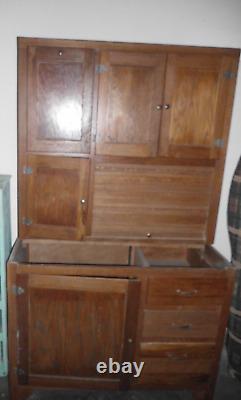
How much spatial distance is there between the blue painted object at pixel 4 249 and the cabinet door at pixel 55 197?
0.12 meters

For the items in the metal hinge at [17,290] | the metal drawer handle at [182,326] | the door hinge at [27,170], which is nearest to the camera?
the metal hinge at [17,290]

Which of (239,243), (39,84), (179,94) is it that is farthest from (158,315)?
(39,84)

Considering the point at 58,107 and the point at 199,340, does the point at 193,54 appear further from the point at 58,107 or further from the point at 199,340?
the point at 199,340

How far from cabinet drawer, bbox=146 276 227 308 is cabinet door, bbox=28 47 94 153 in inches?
34.4

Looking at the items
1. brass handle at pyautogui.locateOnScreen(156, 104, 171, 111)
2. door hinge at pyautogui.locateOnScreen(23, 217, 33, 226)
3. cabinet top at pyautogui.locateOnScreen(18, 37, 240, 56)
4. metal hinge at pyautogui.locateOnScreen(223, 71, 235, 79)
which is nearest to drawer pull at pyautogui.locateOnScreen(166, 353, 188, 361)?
door hinge at pyautogui.locateOnScreen(23, 217, 33, 226)

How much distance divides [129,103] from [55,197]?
0.71 meters

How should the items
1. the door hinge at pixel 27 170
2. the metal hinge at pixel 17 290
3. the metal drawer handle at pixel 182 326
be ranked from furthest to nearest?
the door hinge at pixel 27 170 → the metal drawer handle at pixel 182 326 → the metal hinge at pixel 17 290

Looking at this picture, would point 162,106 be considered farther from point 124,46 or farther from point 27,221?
point 27,221

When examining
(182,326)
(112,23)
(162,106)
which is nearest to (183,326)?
(182,326)

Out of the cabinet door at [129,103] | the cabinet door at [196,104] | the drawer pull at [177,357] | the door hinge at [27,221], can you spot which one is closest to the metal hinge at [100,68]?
the cabinet door at [129,103]

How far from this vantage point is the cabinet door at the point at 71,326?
63.5 inches

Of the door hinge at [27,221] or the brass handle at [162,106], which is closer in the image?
the brass handle at [162,106]

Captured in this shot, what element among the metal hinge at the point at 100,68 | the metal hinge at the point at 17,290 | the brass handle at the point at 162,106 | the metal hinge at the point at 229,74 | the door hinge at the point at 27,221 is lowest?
the metal hinge at the point at 17,290

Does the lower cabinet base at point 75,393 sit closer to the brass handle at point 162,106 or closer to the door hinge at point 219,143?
the door hinge at point 219,143
